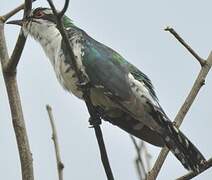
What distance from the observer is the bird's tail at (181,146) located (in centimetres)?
470

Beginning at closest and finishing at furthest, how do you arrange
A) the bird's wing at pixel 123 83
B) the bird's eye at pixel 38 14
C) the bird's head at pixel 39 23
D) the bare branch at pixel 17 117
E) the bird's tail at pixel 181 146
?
the bare branch at pixel 17 117 → the bird's tail at pixel 181 146 → the bird's wing at pixel 123 83 → the bird's head at pixel 39 23 → the bird's eye at pixel 38 14

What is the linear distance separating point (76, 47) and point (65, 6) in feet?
7.06

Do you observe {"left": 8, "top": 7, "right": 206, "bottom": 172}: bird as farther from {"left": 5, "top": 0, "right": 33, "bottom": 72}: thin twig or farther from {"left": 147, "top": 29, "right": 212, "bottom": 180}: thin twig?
A: {"left": 5, "top": 0, "right": 33, "bottom": 72}: thin twig

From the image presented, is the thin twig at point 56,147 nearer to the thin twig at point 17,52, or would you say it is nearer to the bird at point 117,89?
the thin twig at point 17,52

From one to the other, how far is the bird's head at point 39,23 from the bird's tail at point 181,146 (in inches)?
72.8

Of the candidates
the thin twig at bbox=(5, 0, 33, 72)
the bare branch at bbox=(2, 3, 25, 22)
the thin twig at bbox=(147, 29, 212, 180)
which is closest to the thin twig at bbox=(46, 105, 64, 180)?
the thin twig at bbox=(5, 0, 33, 72)

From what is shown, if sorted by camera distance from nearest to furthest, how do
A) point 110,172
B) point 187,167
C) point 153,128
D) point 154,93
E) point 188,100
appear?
point 110,172 < point 188,100 < point 187,167 < point 153,128 < point 154,93

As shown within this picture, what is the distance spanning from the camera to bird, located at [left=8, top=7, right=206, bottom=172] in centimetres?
483

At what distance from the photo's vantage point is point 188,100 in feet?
13.1

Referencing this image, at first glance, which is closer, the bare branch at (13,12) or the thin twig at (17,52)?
the thin twig at (17,52)

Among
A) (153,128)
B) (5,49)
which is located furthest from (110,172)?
(153,128)

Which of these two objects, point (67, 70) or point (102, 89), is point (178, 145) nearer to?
point (102, 89)

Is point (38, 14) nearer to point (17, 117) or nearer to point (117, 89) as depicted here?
point (117, 89)

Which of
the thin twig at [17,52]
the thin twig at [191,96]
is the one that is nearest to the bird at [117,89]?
the thin twig at [191,96]
